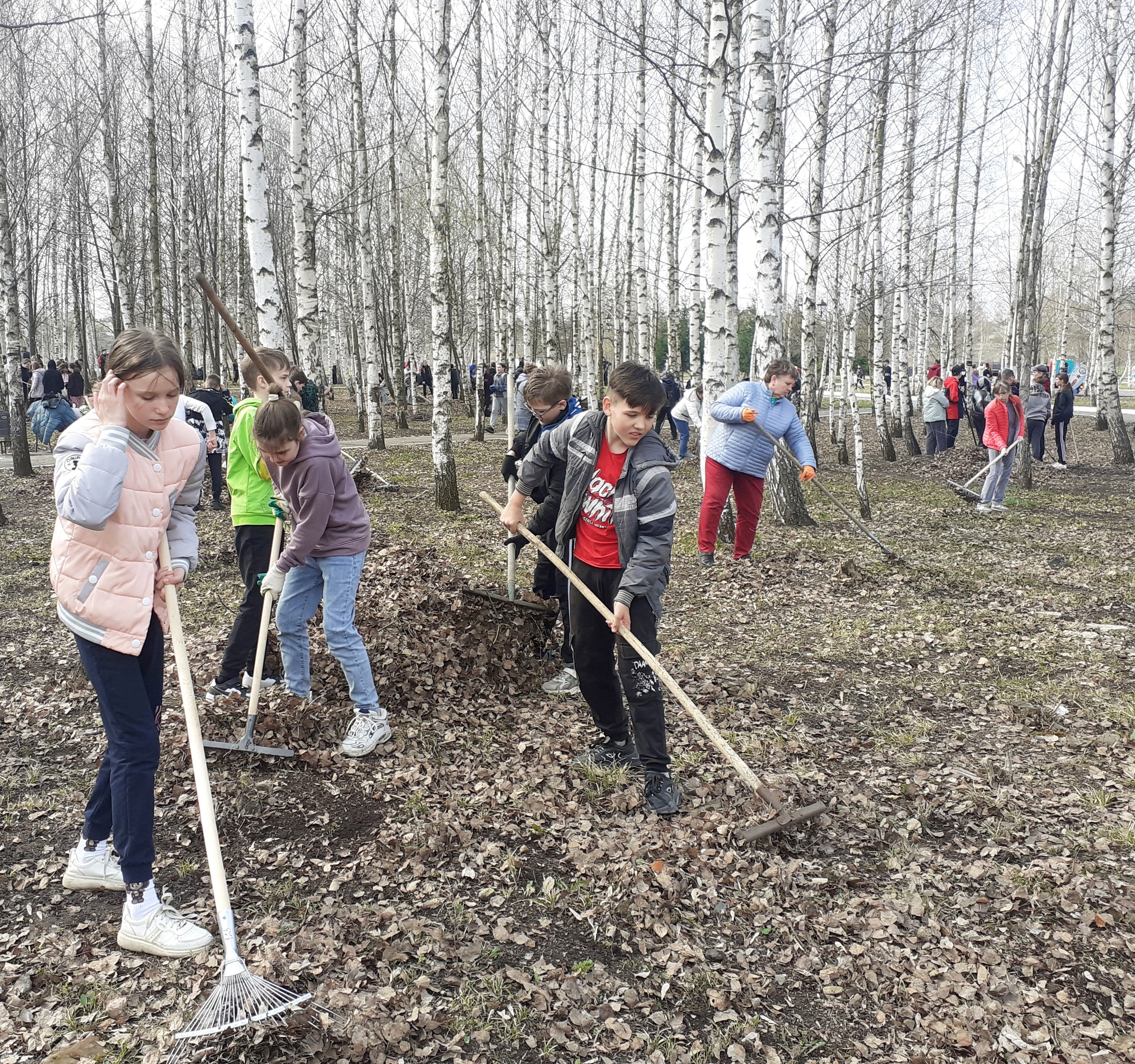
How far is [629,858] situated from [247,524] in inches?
119

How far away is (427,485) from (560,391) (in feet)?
28.3

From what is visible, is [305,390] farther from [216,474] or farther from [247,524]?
[247,524]

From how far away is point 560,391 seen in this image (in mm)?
5371

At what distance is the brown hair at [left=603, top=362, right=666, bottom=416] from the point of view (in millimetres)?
3760

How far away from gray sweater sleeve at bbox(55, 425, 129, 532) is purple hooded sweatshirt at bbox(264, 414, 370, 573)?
1517 mm

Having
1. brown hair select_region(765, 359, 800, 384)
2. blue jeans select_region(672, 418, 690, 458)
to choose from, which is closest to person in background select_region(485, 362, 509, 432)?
blue jeans select_region(672, 418, 690, 458)

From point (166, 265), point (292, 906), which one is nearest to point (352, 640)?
point (292, 906)

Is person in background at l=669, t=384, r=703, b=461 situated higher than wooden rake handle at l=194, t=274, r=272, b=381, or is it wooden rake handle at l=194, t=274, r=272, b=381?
wooden rake handle at l=194, t=274, r=272, b=381

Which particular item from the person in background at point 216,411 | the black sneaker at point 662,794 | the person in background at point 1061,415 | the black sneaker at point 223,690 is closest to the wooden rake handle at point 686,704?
the black sneaker at point 662,794

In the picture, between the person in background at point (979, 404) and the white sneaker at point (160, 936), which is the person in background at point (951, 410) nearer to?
the person in background at point (979, 404)

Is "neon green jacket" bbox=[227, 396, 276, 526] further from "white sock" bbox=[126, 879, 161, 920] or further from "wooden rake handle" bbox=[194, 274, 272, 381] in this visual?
"white sock" bbox=[126, 879, 161, 920]

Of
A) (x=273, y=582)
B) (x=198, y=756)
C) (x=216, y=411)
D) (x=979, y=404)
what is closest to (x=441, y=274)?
(x=216, y=411)

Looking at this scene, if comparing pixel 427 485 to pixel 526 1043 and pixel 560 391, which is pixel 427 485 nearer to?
pixel 560 391

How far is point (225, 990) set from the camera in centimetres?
266
